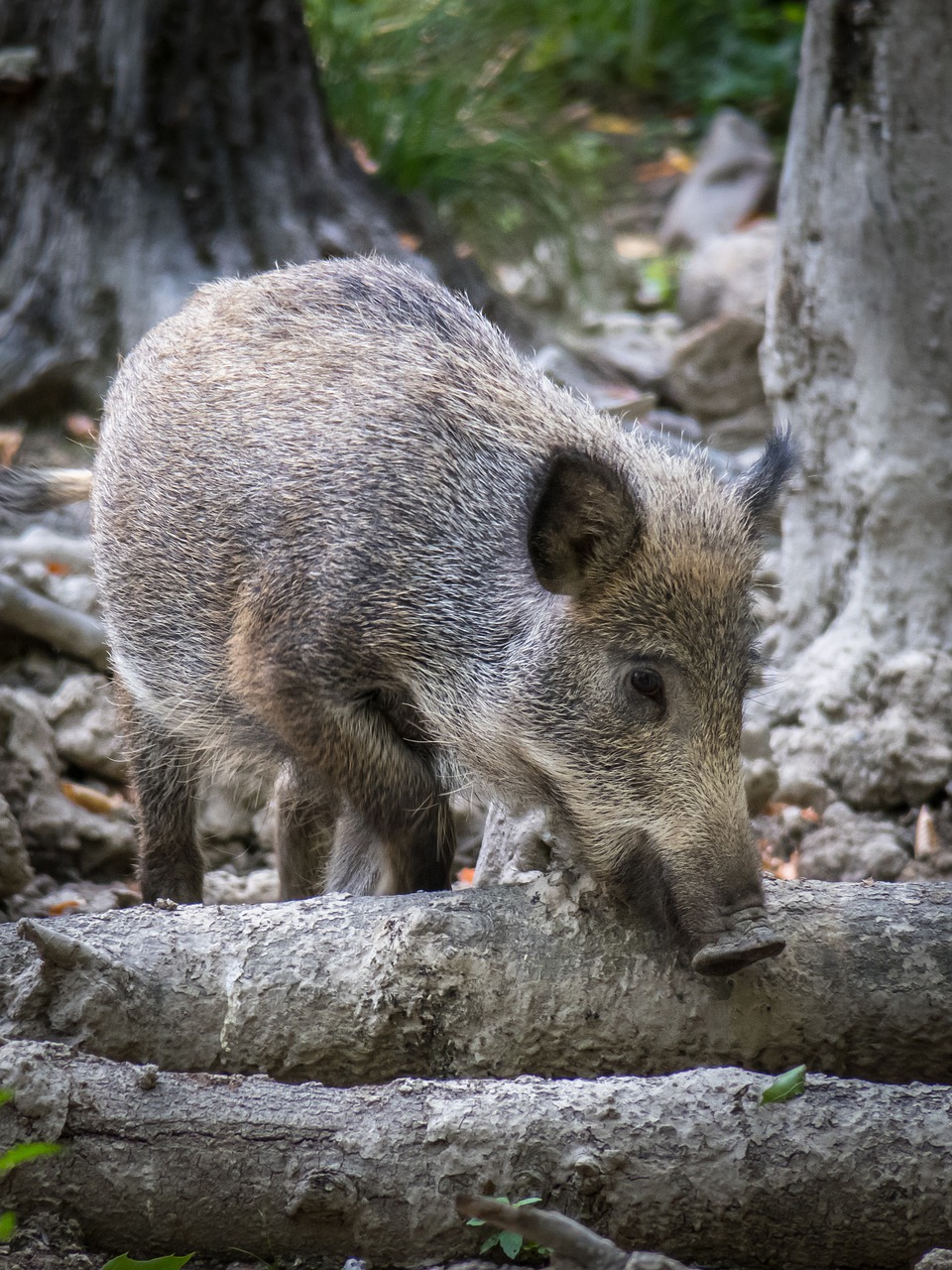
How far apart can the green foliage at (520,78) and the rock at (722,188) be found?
2.50ft

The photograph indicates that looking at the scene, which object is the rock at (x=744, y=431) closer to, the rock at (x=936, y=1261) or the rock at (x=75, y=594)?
the rock at (x=75, y=594)

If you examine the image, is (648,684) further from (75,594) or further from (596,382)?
(596,382)

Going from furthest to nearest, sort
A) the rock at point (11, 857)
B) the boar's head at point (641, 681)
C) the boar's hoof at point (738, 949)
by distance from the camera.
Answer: the rock at point (11, 857) < the boar's head at point (641, 681) < the boar's hoof at point (738, 949)

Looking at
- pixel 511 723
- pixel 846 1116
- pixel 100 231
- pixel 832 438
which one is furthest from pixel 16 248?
pixel 846 1116

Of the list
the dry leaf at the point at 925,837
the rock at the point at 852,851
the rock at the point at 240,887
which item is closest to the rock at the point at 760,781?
the rock at the point at 852,851

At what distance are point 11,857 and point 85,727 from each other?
3.72ft

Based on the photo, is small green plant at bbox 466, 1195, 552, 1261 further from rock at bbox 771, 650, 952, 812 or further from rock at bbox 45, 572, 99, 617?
rock at bbox 45, 572, 99, 617

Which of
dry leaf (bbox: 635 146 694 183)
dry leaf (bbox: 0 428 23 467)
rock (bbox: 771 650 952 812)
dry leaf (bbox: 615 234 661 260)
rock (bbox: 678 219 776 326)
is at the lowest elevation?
rock (bbox: 771 650 952 812)

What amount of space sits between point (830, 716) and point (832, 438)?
3.32ft

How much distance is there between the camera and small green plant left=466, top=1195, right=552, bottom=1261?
249cm

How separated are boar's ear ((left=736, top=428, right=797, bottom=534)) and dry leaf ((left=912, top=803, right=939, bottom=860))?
140cm

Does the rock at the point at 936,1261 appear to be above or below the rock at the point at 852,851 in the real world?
below

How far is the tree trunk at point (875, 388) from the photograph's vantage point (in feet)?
16.1

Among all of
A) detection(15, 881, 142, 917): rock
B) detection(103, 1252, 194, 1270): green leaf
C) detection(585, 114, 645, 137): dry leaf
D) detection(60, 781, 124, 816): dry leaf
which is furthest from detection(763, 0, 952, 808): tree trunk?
detection(585, 114, 645, 137): dry leaf
